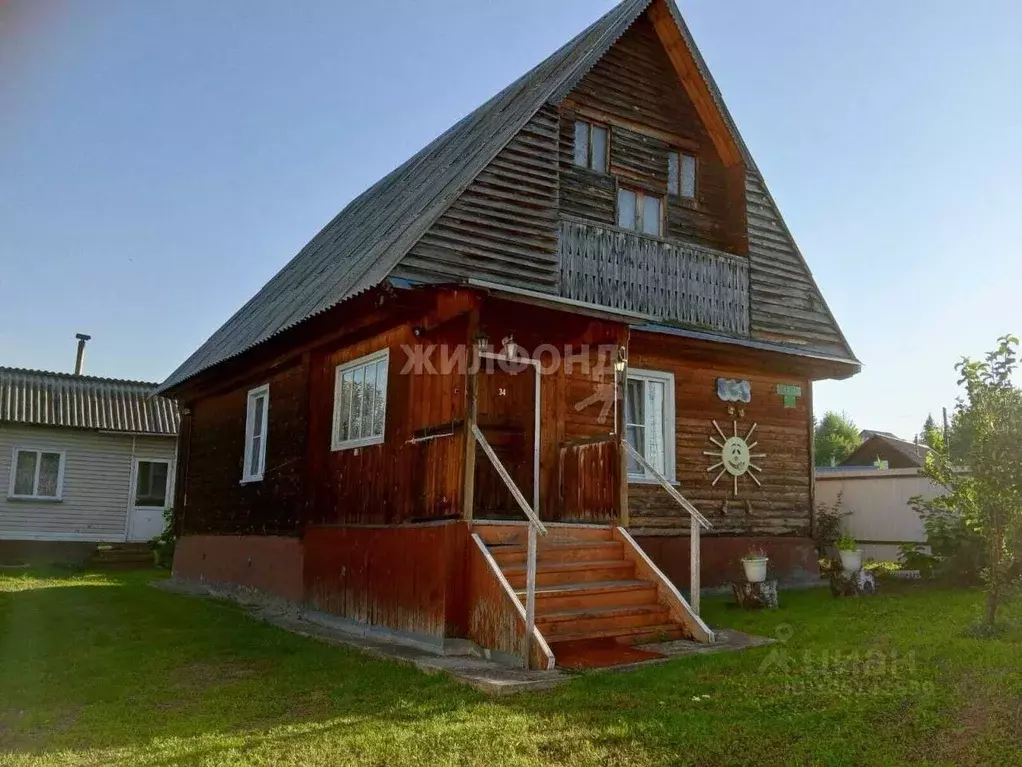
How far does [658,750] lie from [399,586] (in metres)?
4.62

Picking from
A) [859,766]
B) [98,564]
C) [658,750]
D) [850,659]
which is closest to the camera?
[859,766]

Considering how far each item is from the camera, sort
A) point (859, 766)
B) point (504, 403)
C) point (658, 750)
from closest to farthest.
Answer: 1. point (859, 766)
2. point (658, 750)
3. point (504, 403)

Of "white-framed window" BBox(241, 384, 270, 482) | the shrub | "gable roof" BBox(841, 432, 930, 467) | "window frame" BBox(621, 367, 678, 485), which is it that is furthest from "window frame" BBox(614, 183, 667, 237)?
"gable roof" BBox(841, 432, 930, 467)

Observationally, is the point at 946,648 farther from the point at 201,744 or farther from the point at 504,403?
the point at 201,744

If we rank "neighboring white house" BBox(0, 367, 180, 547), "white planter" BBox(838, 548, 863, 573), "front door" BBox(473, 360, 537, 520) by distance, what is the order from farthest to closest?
"neighboring white house" BBox(0, 367, 180, 547) < "white planter" BBox(838, 548, 863, 573) < "front door" BBox(473, 360, 537, 520)

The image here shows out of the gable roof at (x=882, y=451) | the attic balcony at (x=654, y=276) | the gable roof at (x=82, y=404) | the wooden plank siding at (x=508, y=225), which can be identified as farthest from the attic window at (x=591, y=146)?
the gable roof at (x=882, y=451)

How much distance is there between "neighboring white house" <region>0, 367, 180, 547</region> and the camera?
21625 mm

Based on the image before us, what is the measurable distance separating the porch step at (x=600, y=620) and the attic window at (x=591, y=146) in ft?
21.5

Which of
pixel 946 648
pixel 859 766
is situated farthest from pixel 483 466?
pixel 859 766

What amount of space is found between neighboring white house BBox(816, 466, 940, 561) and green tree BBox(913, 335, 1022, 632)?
734 centimetres

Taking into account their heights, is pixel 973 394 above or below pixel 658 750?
above

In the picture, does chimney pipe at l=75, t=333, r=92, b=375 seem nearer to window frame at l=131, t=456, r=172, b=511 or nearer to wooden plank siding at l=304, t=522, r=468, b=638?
window frame at l=131, t=456, r=172, b=511

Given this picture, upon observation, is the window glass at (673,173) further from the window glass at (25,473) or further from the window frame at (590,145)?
the window glass at (25,473)

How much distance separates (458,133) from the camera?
15555mm
